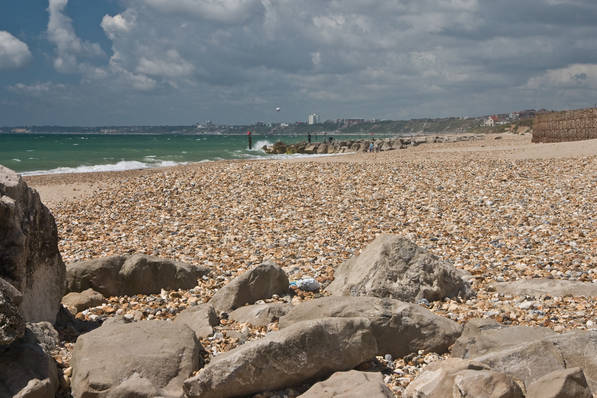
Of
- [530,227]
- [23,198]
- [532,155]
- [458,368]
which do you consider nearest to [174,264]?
[23,198]

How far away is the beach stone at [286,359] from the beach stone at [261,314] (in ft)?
3.94

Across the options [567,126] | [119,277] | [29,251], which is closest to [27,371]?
[29,251]

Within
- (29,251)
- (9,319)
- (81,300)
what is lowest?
(81,300)

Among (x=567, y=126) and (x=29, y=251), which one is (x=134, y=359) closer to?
(x=29, y=251)

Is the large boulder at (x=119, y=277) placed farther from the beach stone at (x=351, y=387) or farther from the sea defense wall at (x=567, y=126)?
the sea defense wall at (x=567, y=126)

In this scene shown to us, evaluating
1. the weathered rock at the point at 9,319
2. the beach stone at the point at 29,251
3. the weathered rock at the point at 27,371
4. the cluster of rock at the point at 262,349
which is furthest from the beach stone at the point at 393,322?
the beach stone at the point at 29,251

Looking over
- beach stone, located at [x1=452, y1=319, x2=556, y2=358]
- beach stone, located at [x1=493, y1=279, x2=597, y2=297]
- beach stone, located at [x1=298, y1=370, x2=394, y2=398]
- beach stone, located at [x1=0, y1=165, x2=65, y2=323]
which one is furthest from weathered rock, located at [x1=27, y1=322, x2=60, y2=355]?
beach stone, located at [x1=493, y1=279, x2=597, y2=297]

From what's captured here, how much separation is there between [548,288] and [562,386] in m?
3.07

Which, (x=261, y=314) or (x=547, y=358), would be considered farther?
(x=261, y=314)

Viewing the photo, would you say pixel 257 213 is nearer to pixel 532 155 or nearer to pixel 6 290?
pixel 6 290

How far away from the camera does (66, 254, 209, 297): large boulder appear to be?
6715 mm

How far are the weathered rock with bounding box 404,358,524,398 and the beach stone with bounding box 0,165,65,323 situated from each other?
10.7ft

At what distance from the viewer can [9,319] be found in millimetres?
3693

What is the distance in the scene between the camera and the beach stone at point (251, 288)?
596cm
